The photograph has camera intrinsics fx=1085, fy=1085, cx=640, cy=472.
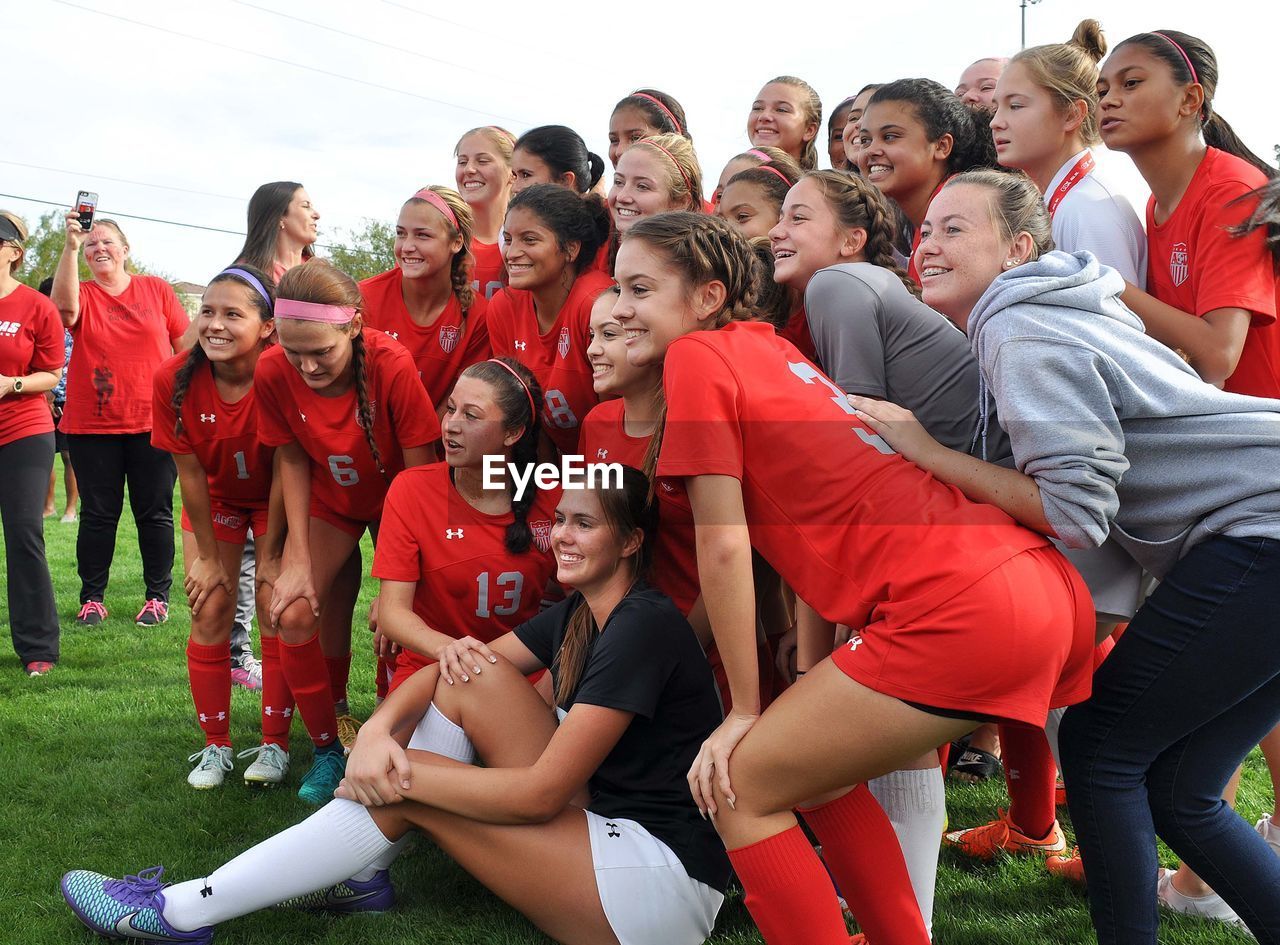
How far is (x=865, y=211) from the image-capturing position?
3.03m

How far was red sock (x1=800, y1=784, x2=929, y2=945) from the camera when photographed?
2.41 m

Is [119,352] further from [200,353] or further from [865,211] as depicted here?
[865,211]

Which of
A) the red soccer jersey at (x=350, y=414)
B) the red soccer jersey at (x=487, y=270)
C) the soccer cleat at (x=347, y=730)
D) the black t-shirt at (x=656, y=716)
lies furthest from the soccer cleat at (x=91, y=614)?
→ the black t-shirt at (x=656, y=716)

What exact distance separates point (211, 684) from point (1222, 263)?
149 inches

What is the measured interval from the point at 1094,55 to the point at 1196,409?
2031 millimetres

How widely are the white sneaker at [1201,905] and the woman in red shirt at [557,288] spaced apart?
90.7 inches

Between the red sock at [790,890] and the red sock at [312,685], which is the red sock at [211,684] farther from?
the red sock at [790,890]

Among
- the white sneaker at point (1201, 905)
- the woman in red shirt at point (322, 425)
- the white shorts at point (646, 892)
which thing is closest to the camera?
the white shorts at point (646, 892)

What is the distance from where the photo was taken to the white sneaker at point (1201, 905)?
290cm

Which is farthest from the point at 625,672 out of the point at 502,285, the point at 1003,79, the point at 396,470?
the point at 502,285

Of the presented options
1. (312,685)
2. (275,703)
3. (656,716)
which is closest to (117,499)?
(275,703)

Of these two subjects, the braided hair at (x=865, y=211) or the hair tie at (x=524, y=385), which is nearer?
the braided hair at (x=865, y=211)

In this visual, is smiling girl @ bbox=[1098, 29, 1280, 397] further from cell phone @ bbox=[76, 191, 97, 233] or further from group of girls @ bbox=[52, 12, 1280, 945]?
cell phone @ bbox=[76, 191, 97, 233]

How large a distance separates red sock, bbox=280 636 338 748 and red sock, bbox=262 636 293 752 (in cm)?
19
